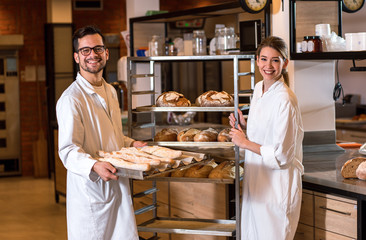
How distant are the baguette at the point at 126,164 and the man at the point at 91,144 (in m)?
0.10

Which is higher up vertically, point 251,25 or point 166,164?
point 251,25

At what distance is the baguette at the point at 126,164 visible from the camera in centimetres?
267

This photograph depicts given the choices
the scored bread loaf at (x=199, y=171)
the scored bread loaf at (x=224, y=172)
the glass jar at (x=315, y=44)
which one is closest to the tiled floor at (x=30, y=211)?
the scored bread loaf at (x=199, y=171)

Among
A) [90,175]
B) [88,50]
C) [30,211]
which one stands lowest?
[30,211]

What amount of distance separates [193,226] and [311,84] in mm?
1579

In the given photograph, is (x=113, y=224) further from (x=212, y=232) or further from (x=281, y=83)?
(x=281, y=83)

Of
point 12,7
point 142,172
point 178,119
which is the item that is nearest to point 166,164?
point 142,172

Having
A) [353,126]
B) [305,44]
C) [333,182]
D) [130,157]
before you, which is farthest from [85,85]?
[353,126]

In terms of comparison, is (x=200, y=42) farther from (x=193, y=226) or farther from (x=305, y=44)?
(x=193, y=226)

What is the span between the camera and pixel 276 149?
284 centimetres

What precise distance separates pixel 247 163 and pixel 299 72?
1.40m

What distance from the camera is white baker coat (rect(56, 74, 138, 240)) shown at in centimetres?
276

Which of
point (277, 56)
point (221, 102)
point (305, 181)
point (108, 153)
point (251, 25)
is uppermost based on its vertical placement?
point (251, 25)

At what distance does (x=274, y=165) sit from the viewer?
9.43ft
